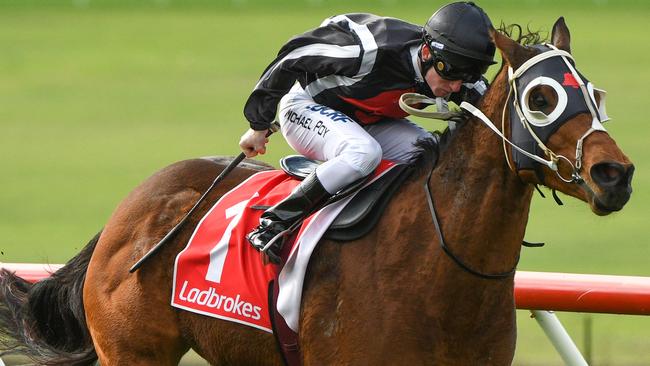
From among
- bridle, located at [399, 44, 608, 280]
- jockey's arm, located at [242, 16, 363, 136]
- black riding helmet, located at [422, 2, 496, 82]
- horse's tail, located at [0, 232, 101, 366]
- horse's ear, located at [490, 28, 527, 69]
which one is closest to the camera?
bridle, located at [399, 44, 608, 280]

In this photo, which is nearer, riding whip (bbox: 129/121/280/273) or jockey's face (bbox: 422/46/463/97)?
jockey's face (bbox: 422/46/463/97)

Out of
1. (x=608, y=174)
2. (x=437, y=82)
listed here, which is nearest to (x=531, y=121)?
(x=608, y=174)

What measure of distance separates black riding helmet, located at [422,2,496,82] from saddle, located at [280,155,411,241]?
15.3 inches

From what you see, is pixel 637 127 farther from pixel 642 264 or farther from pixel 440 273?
pixel 440 273

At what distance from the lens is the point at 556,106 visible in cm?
393

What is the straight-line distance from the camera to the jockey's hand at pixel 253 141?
4805 mm

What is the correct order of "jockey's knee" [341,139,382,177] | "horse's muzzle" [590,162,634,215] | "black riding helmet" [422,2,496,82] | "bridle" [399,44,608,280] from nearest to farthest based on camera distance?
1. "horse's muzzle" [590,162,634,215]
2. "bridle" [399,44,608,280]
3. "black riding helmet" [422,2,496,82]
4. "jockey's knee" [341,139,382,177]

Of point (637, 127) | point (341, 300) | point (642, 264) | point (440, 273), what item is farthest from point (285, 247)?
point (637, 127)

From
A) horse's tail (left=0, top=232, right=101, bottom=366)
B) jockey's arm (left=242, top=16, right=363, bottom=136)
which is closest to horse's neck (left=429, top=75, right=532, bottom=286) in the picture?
jockey's arm (left=242, top=16, right=363, bottom=136)

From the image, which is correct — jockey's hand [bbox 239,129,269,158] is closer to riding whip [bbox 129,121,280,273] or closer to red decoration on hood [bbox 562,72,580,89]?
riding whip [bbox 129,121,280,273]

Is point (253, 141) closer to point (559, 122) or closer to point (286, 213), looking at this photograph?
point (286, 213)

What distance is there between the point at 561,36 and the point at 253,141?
1.24 m

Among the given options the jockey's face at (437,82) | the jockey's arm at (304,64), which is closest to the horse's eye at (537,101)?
the jockey's face at (437,82)

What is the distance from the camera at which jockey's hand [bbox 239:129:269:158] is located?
480 centimetres
